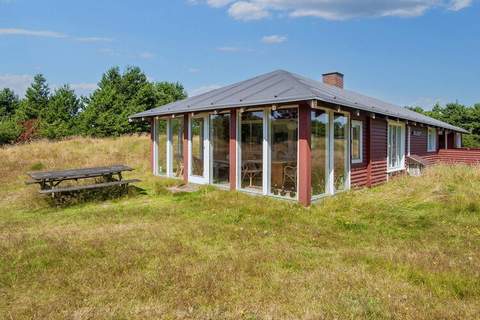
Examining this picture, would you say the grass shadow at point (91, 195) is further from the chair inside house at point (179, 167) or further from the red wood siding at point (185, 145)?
the chair inside house at point (179, 167)

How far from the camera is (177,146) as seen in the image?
11.7m

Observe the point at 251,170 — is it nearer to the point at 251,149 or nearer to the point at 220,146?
the point at 251,149

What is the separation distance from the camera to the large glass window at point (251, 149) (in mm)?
8641

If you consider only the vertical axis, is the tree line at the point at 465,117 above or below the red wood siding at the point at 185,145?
above

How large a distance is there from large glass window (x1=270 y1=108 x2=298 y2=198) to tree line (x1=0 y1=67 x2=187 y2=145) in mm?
29253

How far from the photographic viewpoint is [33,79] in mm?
38500

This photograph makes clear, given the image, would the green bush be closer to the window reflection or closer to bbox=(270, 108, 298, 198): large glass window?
the window reflection

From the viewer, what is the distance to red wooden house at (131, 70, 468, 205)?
7.76 meters

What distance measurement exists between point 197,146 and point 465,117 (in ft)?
110

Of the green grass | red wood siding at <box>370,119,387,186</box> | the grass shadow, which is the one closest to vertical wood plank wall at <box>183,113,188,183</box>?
the grass shadow

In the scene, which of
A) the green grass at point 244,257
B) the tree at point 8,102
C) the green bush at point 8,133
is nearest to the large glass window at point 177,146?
the green grass at point 244,257

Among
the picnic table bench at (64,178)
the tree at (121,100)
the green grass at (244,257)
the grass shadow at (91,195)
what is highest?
the tree at (121,100)

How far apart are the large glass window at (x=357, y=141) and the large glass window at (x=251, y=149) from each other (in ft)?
9.77

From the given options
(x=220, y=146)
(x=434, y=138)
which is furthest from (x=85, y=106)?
(x=434, y=138)
